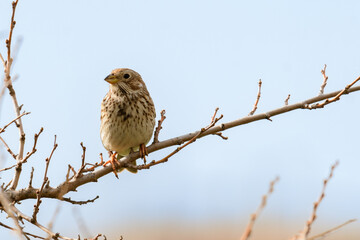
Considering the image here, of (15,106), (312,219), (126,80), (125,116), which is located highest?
(126,80)

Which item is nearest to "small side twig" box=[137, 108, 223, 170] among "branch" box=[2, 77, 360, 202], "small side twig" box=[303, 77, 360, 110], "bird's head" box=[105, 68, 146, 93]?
"branch" box=[2, 77, 360, 202]

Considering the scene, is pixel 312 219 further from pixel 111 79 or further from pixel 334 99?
pixel 111 79

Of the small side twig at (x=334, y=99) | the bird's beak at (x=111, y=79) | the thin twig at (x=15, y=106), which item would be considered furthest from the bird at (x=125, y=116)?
the small side twig at (x=334, y=99)

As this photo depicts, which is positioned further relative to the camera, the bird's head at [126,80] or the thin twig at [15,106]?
the bird's head at [126,80]

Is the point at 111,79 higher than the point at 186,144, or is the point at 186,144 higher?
the point at 111,79

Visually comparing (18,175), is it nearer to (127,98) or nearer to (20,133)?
(20,133)

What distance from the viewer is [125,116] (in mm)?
6961

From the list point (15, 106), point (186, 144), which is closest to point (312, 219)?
point (186, 144)

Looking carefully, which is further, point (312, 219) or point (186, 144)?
point (186, 144)

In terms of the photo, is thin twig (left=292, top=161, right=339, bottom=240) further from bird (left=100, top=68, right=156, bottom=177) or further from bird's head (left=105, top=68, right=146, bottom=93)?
bird's head (left=105, top=68, right=146, bottom=93)

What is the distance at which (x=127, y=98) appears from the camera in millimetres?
7168

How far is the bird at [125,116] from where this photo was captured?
680 centimetres

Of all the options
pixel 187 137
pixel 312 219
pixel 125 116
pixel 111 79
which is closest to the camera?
pixel 312 219

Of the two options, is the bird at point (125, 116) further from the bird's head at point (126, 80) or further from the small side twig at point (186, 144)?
the small side twig at point (186, 144)
